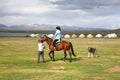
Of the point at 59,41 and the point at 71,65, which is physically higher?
the point at 59,41

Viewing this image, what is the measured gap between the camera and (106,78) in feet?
69.2

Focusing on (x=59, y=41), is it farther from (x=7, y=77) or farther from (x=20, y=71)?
(x=7, y=77)

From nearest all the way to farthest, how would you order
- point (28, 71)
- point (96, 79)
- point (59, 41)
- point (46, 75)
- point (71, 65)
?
point (96, 79) → point (46, 75) → point (28, 71) → point (71, 65) → point (59, 41)

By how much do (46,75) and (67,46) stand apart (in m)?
9.44

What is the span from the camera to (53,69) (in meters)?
25.8

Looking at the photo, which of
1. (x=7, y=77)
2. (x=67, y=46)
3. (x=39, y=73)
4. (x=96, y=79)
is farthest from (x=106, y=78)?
(x=67, y=46)

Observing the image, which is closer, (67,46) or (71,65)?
(71,65)

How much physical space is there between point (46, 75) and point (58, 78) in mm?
1529

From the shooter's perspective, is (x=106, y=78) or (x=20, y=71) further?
(x=20, y=71)

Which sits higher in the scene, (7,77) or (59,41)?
(59,41)

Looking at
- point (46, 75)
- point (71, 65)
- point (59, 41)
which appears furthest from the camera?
point (59, 41)

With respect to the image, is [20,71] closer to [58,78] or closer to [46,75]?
[46,75]

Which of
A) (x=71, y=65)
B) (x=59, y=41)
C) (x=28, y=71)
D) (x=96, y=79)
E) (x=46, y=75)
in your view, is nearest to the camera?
(x=96, y=79)

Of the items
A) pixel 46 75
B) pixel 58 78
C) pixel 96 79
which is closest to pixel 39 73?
pixel 46 75
